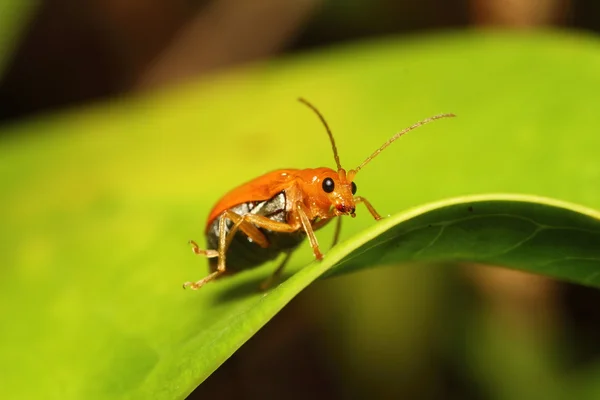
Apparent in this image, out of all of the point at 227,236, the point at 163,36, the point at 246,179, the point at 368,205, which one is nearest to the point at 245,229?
the point at 227,236

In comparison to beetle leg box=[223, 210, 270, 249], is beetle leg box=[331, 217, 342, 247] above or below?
below

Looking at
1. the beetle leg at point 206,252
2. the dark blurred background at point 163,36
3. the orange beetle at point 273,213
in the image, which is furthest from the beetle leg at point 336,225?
the dark blurred background at point 163,36

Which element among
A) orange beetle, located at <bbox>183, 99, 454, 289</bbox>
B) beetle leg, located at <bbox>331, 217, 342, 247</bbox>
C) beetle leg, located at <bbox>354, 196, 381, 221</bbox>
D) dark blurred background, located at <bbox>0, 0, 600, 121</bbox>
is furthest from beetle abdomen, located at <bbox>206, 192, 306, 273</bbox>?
dark blurred background, located at <bbox>0, 0, 600, 121</bbox>

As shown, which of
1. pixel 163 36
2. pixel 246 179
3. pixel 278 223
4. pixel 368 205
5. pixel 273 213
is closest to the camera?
pixel 368 205

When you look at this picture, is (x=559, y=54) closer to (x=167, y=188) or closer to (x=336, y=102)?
(x=336, y=102)

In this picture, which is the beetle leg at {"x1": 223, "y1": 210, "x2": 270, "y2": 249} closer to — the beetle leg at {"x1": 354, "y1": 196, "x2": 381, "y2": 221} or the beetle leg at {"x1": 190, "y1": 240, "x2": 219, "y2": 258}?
the beetle leg at {"x1": 190, "y1": 240, "x2": 219, "y2": 258}

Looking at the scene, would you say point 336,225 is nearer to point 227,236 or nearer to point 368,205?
point 368,205
